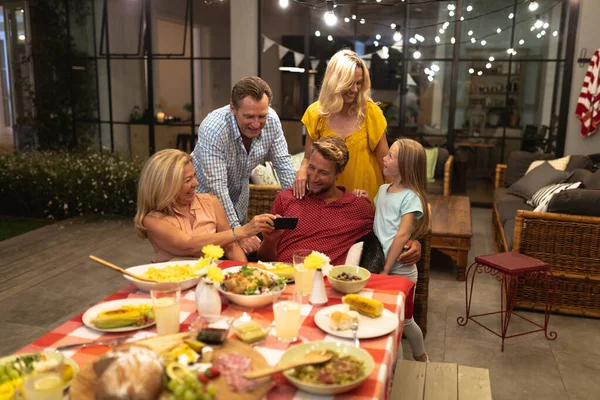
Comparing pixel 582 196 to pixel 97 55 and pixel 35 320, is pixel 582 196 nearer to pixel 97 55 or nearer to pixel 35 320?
pixel 35 320

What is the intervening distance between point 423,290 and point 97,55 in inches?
271

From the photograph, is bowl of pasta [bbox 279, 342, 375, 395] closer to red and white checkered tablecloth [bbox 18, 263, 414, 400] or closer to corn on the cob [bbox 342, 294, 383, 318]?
red and white checkered tablecloth [bbox 18, 263, 414, 400]

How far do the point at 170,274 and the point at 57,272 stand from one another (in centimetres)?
292

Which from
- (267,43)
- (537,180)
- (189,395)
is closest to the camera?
(189,395)

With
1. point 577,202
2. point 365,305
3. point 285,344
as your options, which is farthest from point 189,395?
point 577,202

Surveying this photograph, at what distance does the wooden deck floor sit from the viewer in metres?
3.42

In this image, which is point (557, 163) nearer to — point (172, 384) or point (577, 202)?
point (577, 202)

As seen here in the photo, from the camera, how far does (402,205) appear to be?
2.43 meters

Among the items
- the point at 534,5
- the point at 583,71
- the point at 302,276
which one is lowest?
the point at 302,276

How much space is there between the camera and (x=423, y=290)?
3.11 meters

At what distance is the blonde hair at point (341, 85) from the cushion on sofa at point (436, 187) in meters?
3.83

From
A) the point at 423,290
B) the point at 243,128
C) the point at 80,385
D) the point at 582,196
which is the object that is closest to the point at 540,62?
the point at 582,196

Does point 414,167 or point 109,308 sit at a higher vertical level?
point 414,167

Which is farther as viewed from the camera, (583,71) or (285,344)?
(583,71)
